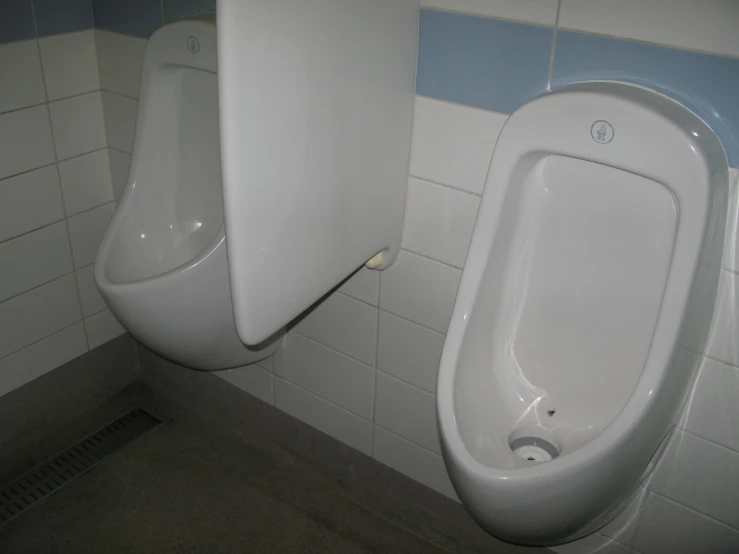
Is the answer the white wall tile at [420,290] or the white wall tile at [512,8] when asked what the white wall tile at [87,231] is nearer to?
the white wall tile at [420,290]

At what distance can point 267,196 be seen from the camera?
1013mm

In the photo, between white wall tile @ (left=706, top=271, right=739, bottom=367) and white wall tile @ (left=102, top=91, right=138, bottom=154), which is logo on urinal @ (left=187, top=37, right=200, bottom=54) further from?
white wall tile @ (left=706, top=271, right=739, bottom=367)

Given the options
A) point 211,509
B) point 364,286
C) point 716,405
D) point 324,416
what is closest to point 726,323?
point 716,405

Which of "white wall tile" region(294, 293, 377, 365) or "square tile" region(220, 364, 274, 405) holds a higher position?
"white wall tile" region(294, 293, 377, 365)

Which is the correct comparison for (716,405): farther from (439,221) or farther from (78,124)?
(78,124)

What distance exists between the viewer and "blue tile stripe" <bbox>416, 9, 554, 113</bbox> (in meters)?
1.14

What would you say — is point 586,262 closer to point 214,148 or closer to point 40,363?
point 214,148

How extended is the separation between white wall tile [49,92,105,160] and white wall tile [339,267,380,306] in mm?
765

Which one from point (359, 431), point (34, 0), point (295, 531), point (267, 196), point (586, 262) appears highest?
point (34, 0)

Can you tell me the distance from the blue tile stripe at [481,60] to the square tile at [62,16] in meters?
0.91

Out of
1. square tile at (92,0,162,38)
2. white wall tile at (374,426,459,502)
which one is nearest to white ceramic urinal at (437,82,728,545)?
white wall tile at (374,426,459,502)

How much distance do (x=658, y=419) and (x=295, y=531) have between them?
966mm

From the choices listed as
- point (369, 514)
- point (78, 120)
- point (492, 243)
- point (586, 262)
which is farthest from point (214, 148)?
point (369, 514)

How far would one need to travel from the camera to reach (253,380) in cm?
194
